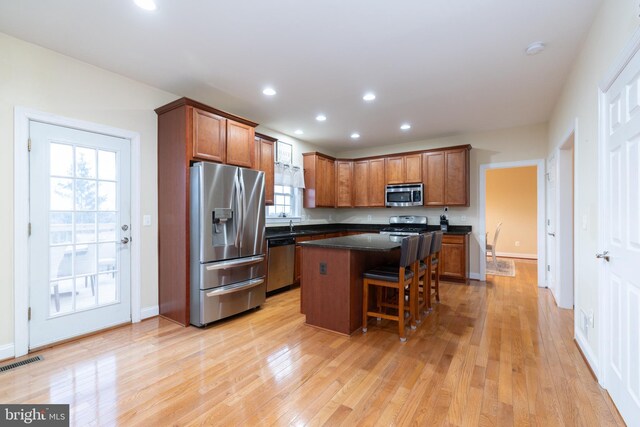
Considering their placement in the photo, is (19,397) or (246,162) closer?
(19,397)

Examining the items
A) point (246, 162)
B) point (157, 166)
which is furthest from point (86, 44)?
point (246, 162)

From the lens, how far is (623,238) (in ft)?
5.52

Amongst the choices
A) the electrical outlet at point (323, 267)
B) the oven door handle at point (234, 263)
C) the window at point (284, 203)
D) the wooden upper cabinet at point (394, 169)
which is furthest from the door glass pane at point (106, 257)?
the wooden upper cabinet at point (394, 169)

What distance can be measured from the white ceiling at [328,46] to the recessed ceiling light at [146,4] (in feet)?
0.19

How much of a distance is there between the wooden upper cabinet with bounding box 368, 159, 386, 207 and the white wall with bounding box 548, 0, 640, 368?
3240 millimetres

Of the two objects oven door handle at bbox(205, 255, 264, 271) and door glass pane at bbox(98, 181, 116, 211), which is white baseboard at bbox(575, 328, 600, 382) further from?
door glass pane at bbox(98, 181, 116, 211)

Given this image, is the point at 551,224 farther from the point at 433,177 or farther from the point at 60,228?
the point at 60,228

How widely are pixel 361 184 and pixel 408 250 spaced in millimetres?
3580

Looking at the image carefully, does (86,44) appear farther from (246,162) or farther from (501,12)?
(501,12)

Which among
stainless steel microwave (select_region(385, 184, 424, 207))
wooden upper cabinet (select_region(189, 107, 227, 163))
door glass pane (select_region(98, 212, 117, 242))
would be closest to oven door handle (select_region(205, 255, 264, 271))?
door glass pane (select_region(98, 212, 117, 242))

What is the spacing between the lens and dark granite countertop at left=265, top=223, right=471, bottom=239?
4821 millimetres

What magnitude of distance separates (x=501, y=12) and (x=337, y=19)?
1.19m

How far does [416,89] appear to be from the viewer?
3.46 metres

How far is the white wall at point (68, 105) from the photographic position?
2408mm
